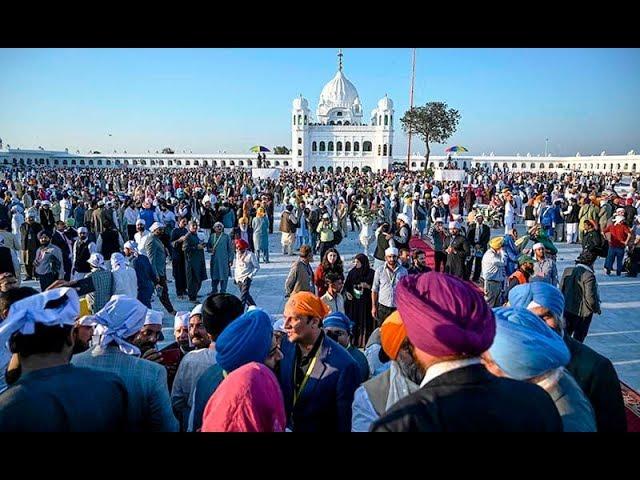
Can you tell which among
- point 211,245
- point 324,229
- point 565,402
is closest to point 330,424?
point 565,402

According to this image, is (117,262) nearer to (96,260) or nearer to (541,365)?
(96,260)

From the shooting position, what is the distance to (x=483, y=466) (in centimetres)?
112

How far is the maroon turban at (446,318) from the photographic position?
1231 mm

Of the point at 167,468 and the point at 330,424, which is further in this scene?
the point at 330,424

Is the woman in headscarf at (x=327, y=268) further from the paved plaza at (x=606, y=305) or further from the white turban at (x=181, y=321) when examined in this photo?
the white turban at (x=181, y=321)

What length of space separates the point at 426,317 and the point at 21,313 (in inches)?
55.0

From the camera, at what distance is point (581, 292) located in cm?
467

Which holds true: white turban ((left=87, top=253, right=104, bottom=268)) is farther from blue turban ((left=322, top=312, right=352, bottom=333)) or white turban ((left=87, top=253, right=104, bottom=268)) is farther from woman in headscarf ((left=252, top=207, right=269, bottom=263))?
woman in headscarf ((left=252, top=207, right=269, bottom=263))

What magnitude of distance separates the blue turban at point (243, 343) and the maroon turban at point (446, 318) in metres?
0.89

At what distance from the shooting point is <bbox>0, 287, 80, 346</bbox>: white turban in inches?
62.6

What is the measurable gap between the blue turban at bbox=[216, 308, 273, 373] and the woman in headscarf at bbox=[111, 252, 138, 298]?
328 cm

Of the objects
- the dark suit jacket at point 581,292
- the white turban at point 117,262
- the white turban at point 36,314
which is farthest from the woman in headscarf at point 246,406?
the dark suit jacket at point 581,292

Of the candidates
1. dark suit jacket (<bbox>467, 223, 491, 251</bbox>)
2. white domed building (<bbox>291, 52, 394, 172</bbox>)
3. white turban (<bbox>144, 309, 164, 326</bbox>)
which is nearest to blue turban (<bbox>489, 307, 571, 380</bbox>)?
white turban (<bbox>144, 309, 164, 326</bbox>)
